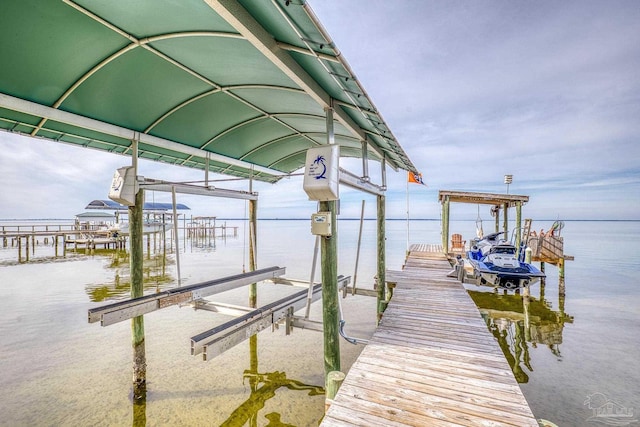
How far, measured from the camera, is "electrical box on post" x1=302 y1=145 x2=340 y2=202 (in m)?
3.92

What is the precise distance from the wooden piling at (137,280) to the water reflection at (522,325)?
7564 mm

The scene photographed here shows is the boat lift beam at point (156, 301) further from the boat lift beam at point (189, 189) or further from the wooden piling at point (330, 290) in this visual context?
the wooden piling at point (330, 290)

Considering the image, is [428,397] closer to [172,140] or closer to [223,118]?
[223,118]

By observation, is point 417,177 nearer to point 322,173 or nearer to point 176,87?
point 322,173

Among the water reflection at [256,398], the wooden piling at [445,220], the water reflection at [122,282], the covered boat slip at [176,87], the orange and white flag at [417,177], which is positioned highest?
the covered boat slip at [176,87]

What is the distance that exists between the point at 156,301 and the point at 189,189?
8.31 ft

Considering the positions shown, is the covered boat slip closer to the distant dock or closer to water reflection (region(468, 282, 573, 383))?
water reflection (region(468, 282, 573, 383))

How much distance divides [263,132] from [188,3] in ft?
13.8

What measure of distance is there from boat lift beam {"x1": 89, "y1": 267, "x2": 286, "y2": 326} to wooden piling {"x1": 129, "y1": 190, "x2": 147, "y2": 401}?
31.8 inches

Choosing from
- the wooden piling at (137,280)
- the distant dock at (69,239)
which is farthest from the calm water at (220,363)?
the distant dock at (69,239)

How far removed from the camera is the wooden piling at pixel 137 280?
548cm

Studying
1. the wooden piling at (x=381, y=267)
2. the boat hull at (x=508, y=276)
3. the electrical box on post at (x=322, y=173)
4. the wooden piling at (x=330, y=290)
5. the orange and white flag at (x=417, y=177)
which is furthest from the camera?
the orange and white flag at (x=417, y=177)

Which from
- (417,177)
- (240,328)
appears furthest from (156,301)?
(417,177)

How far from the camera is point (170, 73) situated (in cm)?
425
